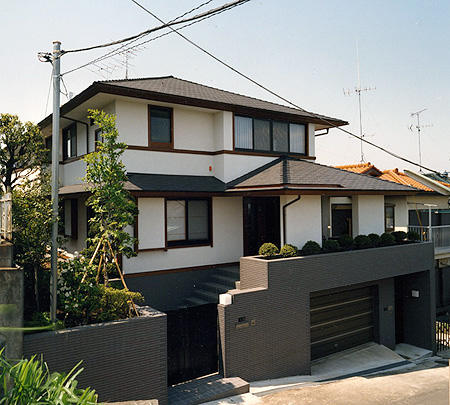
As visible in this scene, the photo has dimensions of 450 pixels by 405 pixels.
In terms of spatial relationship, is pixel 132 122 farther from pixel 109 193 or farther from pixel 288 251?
pixel 288 251

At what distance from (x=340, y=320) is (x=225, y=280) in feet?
14.1

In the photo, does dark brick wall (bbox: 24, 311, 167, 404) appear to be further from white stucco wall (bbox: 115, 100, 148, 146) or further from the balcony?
the balcony

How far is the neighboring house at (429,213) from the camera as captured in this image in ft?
60.7

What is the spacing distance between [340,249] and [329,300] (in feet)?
5.56

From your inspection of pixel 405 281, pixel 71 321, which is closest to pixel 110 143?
pixel 71 321

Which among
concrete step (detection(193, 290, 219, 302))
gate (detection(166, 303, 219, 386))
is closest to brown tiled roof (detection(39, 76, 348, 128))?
concrete step (detection(193, 290, 219, 302))

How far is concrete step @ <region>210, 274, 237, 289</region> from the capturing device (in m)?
11.9

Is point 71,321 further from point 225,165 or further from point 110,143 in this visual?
point 225,165

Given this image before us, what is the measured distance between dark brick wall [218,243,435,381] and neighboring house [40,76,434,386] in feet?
0.13

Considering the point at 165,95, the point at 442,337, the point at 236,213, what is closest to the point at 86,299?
the point at 165,95

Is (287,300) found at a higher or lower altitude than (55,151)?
lower

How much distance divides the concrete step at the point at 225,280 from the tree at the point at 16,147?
22.2 ft

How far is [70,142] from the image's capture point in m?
15.4

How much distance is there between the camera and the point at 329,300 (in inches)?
509
